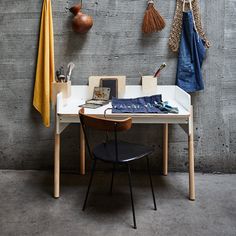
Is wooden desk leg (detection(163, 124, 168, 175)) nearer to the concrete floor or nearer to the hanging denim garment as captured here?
the concrete floor

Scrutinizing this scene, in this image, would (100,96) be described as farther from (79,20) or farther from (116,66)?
(79,20)

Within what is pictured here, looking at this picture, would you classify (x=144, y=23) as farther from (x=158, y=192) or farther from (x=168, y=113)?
(x=158, y=192)

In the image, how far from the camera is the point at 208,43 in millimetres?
2820

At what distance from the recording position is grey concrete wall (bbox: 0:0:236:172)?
284 centimetres

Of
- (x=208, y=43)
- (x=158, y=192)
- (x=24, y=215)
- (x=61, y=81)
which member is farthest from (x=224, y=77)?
(x=24, y=215)

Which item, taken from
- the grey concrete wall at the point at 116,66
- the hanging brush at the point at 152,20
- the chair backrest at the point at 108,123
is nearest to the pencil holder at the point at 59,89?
the grey concrete wall at the point at 116,66

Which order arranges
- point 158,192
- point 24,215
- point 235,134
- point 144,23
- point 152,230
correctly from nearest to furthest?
point 152,230 < point 24,215 < point 158,192 < point 144,23 < point 235,134

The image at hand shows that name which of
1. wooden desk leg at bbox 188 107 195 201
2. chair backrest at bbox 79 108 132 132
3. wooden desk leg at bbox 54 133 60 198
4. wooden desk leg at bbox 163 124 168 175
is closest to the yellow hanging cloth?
wooden desk leg at bbox 54 133 60 198

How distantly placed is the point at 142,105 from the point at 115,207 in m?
0.84

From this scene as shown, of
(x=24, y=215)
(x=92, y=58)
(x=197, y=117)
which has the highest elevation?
(x=92, y=58)

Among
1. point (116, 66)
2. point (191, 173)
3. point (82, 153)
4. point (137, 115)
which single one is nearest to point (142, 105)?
point (137, 115)

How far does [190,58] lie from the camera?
2.81m

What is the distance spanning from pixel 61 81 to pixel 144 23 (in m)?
Result: 0.92

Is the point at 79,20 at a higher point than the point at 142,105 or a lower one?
higher
